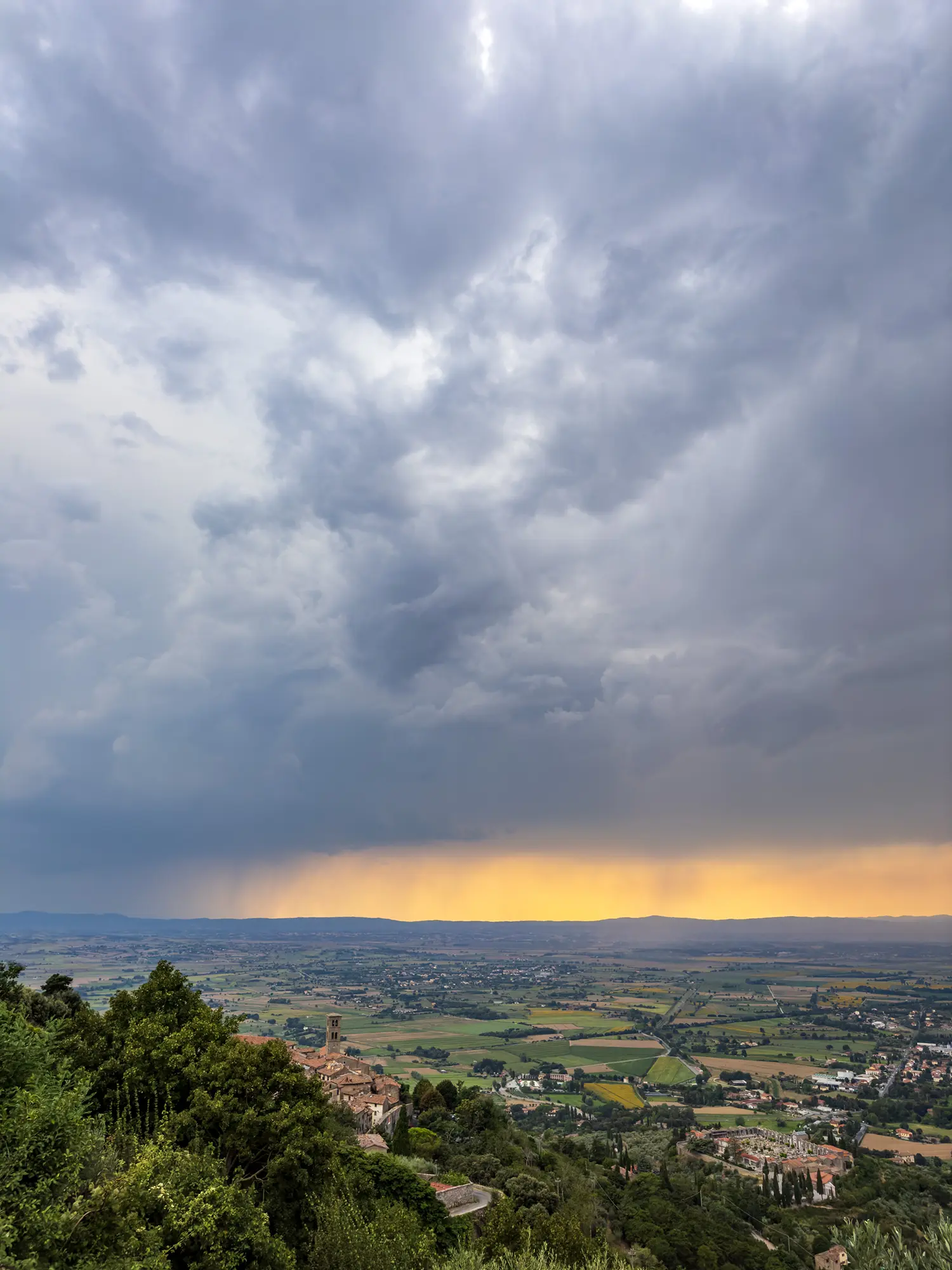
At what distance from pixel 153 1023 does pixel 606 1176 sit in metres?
50.9

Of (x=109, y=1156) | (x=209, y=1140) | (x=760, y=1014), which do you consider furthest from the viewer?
(x=760, y=1014)

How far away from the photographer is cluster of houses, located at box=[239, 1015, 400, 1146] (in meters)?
55.4

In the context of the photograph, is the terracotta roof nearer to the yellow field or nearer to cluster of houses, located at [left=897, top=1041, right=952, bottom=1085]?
the yellow field

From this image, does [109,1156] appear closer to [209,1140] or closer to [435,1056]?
[209,1140]

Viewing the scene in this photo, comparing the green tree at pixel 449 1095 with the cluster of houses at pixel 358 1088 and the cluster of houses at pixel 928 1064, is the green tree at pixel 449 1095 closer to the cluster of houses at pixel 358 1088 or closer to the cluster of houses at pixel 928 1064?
the cluster of houses at pixel 358 1088

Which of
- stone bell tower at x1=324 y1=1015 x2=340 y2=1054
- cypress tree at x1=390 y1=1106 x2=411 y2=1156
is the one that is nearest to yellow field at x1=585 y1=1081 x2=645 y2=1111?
stone bell tower at x1=324 y1=1015 x2=340 y2=1054

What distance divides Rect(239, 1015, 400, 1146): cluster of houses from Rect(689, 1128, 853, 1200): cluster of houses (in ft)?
137

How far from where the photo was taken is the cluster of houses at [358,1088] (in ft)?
182

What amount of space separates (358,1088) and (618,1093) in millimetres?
77000

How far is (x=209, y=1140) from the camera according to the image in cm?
2538

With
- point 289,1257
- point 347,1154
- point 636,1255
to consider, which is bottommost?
point 636,1255

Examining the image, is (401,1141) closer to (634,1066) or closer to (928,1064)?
(634,1066)

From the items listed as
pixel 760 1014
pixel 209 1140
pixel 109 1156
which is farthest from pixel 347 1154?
pixel 760 1014

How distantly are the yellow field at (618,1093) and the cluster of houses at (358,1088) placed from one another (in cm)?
5792
